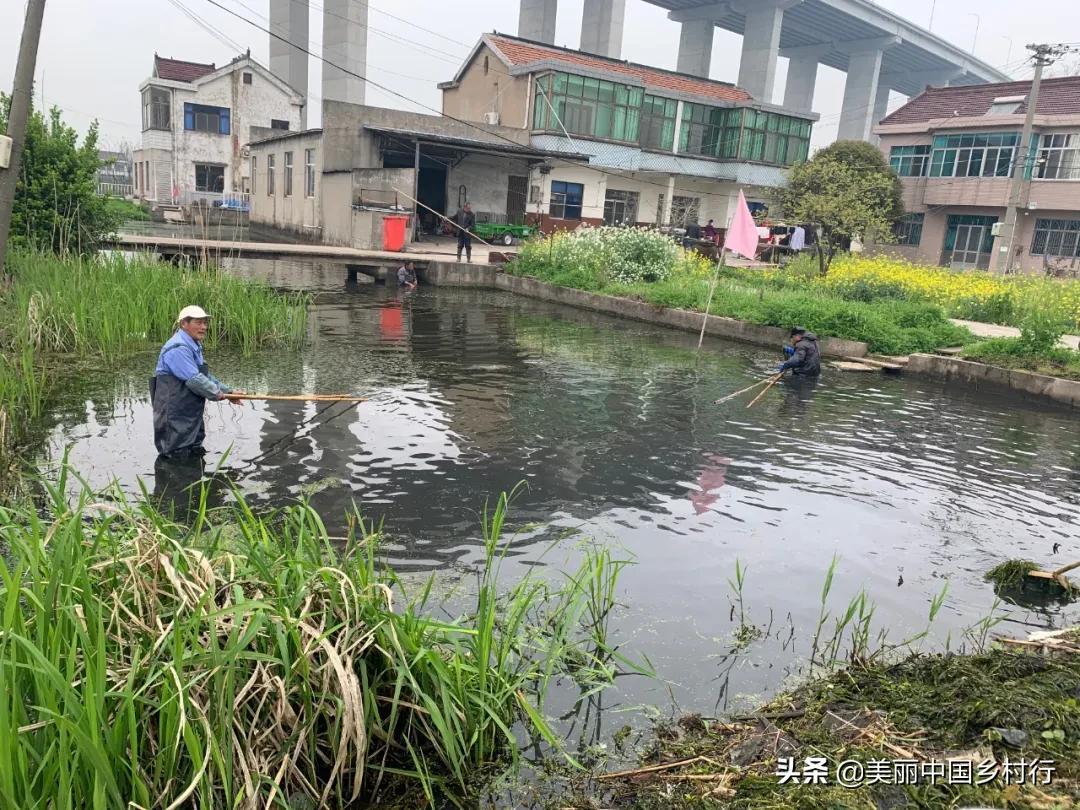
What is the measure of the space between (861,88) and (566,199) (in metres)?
52.1

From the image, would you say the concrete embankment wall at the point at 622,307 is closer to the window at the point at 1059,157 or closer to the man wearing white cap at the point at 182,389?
the man wearing white cap at the point at 182,389

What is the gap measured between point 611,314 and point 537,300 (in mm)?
2829

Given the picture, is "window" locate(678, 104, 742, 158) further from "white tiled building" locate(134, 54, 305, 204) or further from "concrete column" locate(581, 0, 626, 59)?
"concrete column" locate(581, 0, 626, 59)

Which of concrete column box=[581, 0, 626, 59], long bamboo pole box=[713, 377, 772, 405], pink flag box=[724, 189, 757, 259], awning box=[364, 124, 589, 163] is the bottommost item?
long bamboo pole box=[713, 377, 772, 405]

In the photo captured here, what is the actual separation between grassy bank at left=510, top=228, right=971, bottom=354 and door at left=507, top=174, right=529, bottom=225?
9.79 metres

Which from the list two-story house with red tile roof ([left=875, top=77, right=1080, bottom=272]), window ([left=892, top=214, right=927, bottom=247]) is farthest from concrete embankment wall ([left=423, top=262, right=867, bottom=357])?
window ([left=892, top=214, right=927, bottom=247])

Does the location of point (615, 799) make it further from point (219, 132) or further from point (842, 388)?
point (219, 132)

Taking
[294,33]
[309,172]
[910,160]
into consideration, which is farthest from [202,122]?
[910,160]

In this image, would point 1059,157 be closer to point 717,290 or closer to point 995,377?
point 717,290

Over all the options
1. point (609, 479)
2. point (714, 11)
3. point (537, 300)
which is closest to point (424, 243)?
point (537, 300)

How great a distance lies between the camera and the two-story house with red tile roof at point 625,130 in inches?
1318

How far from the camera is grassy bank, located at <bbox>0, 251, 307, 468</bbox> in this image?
31.2 feet

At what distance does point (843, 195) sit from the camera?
26391 mm

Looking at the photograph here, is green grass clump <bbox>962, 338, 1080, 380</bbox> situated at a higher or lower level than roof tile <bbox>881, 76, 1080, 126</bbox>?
lower
